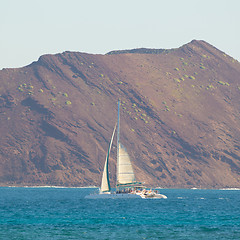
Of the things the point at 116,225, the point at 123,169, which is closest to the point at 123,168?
the point at 123,169

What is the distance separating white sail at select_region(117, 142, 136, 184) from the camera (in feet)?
336

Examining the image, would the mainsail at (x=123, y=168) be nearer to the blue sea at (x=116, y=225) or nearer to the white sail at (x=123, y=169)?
the white sail at (x=123, y=169)

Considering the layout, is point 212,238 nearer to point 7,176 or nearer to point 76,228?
point 76,228

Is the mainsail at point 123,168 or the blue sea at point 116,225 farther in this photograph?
the mainsail at point 123,168

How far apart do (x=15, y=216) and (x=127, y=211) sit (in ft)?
53.4

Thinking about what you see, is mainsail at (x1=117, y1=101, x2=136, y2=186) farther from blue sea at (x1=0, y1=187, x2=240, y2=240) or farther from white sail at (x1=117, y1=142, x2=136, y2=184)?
blue sea at (x1=0, y1=187, x2=240, y2=240)

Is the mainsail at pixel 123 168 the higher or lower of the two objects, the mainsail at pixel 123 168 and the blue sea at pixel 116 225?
the higher

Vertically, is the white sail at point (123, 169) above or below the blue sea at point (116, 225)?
above

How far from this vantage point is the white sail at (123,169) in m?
102

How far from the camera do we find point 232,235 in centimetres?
5234

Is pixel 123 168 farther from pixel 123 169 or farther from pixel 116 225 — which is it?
pixel 116 225

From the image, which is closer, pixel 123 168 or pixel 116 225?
pixel 116 225

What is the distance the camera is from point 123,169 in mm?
102312

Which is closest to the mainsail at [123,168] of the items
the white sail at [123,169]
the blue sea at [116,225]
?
the white sail at [123,169]
